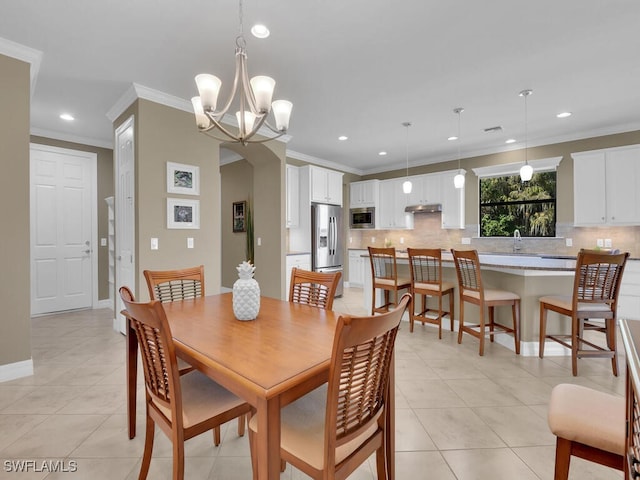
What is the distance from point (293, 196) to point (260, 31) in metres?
3.51

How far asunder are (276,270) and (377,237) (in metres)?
3.08

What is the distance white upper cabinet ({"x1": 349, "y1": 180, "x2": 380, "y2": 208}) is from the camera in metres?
6.84

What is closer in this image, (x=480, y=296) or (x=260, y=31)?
(x=260, y=31)

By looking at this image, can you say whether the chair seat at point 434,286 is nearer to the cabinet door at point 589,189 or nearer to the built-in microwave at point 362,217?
the cabinet door at point 589,189

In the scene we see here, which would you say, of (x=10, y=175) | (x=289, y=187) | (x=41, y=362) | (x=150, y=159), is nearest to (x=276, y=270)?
(x=289, y=187)

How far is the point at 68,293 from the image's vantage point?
15.5 ft

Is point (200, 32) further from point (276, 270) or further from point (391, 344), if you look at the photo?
point (276, 270)

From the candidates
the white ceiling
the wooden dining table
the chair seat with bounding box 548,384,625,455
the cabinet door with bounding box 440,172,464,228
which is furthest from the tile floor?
the cabinet door with bounding box 440,172,464,228

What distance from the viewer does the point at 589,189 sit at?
177 inches

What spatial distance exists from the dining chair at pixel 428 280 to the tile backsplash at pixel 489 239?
238 centimetres

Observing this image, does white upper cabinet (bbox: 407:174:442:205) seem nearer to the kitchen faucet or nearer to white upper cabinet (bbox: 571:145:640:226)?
the kitchen faucet

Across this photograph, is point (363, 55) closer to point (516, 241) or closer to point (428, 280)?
point (428, 280)

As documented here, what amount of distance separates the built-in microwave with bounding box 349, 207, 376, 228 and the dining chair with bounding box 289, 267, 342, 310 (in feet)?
15.8

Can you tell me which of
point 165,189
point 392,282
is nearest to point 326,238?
point 392,282
